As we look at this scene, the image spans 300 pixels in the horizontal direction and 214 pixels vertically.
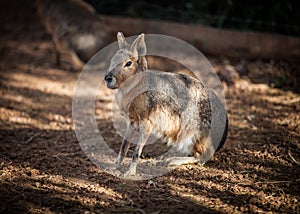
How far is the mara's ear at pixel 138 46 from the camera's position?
3480 millimetres

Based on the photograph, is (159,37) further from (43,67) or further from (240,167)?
(240,167)

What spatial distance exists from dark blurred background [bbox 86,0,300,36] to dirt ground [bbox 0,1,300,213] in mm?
880

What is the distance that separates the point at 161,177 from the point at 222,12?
4.68m

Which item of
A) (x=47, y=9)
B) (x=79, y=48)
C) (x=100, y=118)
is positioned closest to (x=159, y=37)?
(x=79, y=48)

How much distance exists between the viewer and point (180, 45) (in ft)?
22.5

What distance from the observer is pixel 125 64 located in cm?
347

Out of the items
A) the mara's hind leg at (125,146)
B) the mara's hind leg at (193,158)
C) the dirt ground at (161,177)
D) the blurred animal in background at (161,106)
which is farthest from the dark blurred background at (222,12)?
the mara's hind leg at (125,146)

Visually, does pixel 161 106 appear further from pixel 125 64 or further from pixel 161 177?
pixel 161 177

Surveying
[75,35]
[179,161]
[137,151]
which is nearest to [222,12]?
[75,35]

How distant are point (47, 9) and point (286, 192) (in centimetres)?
544

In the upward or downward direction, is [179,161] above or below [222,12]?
below

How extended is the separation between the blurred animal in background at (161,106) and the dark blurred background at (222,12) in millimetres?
3401

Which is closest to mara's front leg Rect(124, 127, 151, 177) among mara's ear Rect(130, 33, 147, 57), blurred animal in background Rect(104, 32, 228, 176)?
blurred animal in background Rect(104, 32, 228, 176)

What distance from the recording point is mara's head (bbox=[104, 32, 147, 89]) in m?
3.44
